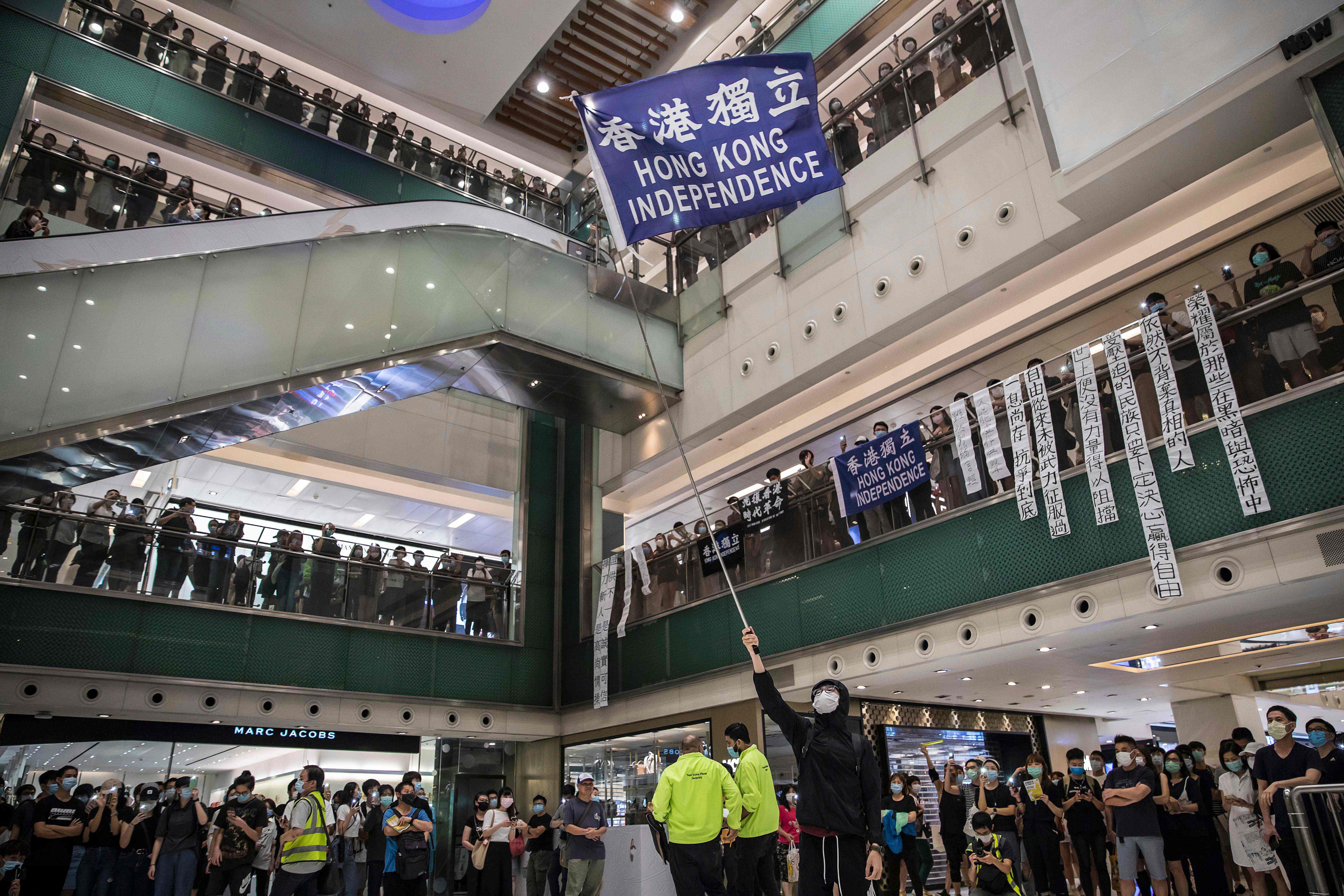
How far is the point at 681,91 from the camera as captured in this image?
8156 mm

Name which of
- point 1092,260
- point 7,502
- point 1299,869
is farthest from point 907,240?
point 7,502

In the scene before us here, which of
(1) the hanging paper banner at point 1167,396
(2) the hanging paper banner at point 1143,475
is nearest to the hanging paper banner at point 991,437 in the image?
(2) the hanging paper banner at point 1143,475

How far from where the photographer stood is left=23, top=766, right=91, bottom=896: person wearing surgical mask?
862 cm

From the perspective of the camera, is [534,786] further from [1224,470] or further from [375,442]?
[1224,470]

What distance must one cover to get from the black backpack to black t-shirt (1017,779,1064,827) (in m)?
6.62

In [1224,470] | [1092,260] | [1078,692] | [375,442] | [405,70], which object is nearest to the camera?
[1224,470]

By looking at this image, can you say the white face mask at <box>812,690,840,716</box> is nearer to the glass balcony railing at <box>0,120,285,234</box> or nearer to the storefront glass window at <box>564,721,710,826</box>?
the storefront glass window at <box>564,721,710,826</box>

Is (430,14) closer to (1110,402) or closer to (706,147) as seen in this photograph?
(706,147)

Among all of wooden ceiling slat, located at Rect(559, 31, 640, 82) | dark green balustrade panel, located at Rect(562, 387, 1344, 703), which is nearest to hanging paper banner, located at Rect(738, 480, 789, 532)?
dark green balustrade panel, located at Rect(562, 387, 1344, 703)

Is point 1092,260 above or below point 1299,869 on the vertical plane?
above

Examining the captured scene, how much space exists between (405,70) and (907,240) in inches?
606

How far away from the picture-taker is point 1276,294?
753cm

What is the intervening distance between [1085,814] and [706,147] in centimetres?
764

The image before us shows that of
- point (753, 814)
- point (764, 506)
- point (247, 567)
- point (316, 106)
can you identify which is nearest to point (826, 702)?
point (753, 814)
